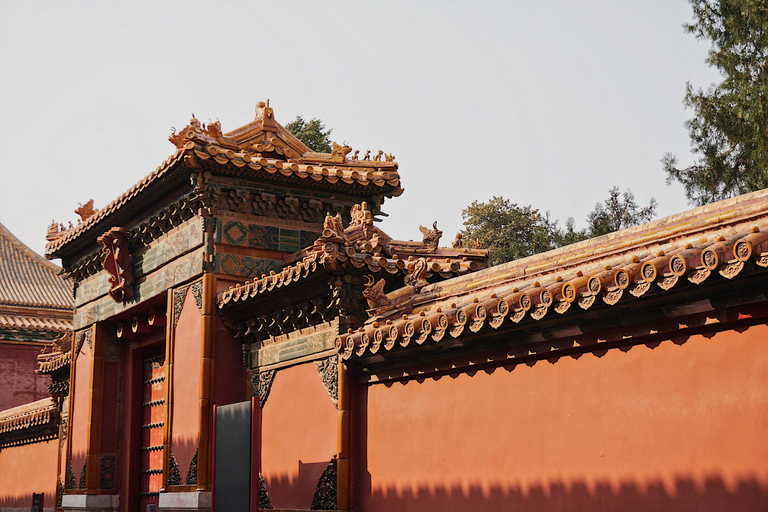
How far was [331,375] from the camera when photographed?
1000 cm

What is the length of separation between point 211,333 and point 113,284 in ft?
10.7

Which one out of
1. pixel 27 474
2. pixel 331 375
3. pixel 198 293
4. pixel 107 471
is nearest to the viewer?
pixel 331 375

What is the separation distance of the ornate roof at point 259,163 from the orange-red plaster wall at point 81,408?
3224mm

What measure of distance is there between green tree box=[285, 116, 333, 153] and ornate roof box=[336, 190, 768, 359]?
67.3ft

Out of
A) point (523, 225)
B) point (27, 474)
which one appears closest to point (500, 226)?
point (523, 225)

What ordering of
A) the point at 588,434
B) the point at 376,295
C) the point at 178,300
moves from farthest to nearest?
the point at 178,300 → the point at 376,295 → the point at 588,434

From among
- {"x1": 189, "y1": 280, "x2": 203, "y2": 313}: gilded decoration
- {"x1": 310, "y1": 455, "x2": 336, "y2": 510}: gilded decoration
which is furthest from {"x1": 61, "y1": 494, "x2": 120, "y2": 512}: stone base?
{"x1": 310, "y1": 455, "x2": 336, "y2": 510}: gilded decoration

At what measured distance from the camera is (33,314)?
88.9 ft

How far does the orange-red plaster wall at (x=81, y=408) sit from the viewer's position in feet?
49.8

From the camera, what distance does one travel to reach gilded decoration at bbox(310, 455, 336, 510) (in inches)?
378

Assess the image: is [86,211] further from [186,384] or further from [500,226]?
[500,226]

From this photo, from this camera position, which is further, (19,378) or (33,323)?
(33,323)

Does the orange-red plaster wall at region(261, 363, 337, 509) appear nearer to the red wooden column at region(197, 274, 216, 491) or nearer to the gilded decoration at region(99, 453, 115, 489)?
the red wooden column at region(197, 274, 216, 491)

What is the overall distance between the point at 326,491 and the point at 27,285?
70.1 ft
